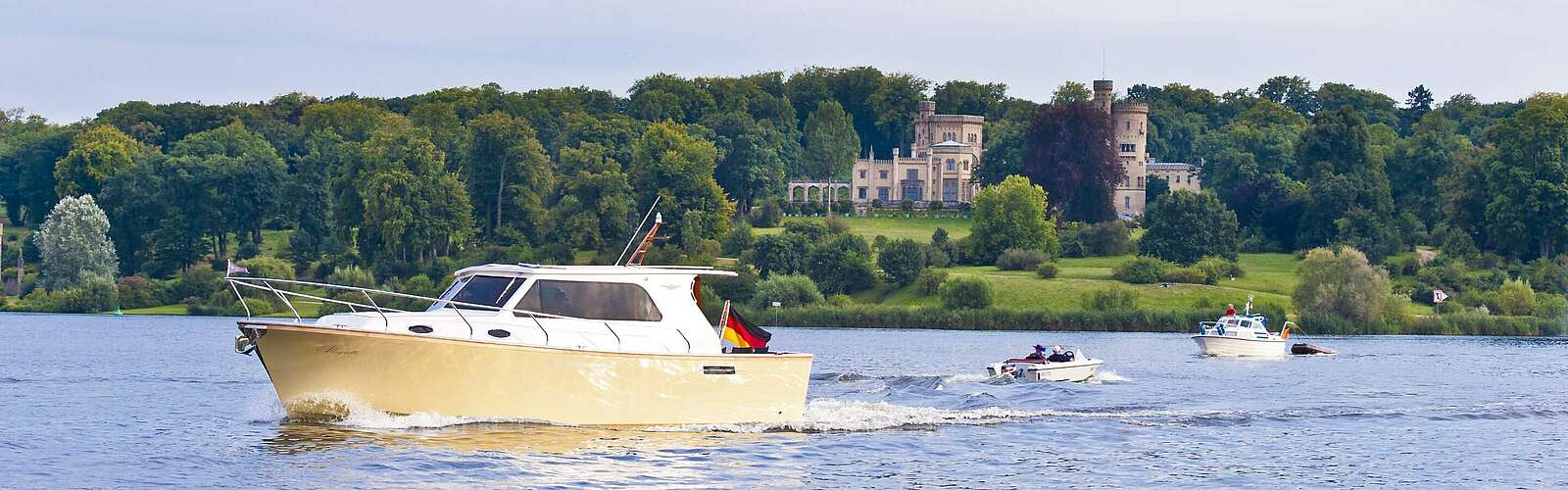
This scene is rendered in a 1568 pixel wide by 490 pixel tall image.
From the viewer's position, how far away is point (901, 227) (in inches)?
5950

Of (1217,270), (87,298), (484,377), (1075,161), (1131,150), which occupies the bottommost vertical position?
(87,298)

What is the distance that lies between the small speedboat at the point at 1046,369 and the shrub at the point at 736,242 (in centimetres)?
7239

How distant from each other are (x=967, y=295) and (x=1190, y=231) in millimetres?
32005

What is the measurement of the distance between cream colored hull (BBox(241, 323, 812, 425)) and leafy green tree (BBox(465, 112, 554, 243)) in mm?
101801

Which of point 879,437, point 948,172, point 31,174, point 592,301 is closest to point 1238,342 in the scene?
point 879,437

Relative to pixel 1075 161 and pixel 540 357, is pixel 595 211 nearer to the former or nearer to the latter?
pixel 1075 161

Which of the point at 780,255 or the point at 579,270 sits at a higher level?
the point at 579,270

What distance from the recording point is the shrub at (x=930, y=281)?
108m

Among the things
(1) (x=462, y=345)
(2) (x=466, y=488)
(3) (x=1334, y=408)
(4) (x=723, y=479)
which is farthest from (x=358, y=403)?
(3) (x=1334, y=408)

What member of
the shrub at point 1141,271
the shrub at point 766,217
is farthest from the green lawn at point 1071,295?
the shrub at point 766,217

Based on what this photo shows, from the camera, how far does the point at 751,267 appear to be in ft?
367

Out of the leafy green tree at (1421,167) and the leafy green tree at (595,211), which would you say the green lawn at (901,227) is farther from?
the leafy green tree at (1421,167)

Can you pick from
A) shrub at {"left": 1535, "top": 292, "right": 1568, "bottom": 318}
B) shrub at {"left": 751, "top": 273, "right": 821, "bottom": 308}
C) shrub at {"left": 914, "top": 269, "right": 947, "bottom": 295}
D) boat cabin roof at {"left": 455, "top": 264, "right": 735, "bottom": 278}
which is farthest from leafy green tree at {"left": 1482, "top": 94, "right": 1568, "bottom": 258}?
boat cabin roof at {"left": 455, "top": 264, "right": 735, "bottom": 278}

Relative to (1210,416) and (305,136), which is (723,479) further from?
(305,136)
